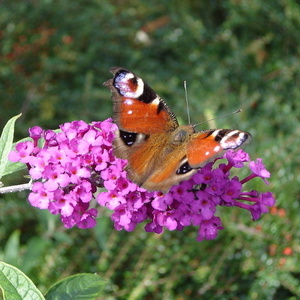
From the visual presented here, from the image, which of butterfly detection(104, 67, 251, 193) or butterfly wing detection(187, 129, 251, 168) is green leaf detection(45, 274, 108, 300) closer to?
butterfly detection(104, 67, 251, 193)

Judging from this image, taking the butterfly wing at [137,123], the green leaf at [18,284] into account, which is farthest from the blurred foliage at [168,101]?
the butterfly wing at [137,123]

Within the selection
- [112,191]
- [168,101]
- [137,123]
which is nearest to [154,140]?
[137,123]

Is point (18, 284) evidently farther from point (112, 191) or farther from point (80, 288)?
point (112, 191)

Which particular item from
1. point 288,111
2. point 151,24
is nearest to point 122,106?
point 288,111

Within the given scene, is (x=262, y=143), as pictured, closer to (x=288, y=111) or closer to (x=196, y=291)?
(x=288, y=111)

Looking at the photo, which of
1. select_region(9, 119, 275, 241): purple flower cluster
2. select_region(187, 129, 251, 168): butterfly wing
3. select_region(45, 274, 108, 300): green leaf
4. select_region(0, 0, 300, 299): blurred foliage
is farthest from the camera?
select_region(0, 0, 300, 299): blurred foliage

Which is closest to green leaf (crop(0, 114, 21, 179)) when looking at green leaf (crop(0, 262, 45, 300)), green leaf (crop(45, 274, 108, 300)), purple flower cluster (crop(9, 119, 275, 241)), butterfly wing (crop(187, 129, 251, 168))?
purple flower cluster (crop(9, 119, 275, 241))
